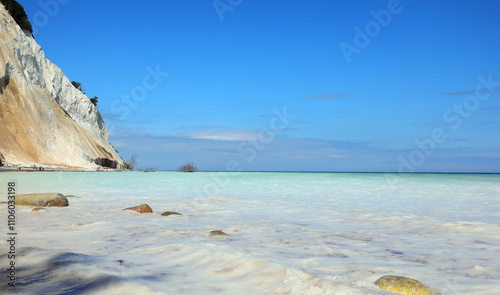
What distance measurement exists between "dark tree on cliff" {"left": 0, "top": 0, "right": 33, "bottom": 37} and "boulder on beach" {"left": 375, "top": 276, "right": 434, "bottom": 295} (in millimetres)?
59122

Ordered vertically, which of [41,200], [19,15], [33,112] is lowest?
[41,200]

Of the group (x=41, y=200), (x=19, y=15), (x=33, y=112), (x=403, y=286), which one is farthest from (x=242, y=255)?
(x=19, y=15)

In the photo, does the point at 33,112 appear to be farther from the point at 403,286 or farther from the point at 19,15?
the point at 403,286

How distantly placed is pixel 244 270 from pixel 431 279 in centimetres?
183

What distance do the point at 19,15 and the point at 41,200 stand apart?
53607 mm

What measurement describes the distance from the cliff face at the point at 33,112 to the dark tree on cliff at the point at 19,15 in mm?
3313

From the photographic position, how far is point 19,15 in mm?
49625

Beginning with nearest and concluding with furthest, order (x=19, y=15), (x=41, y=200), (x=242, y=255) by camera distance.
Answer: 1. (x=242, y=255)
2. (x=41, y=200)
3. (x=19, y=15)

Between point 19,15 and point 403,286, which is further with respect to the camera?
point 19,15

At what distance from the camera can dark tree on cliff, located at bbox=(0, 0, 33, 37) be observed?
48.8m

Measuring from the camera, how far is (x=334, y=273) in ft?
11.3

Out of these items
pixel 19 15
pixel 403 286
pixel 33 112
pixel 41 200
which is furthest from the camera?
pixel 19 15

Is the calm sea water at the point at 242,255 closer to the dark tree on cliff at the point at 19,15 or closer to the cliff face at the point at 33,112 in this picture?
the cliff face at the point at 33,112

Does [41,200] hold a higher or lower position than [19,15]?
lower
